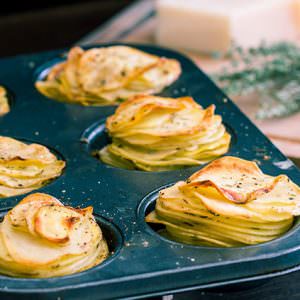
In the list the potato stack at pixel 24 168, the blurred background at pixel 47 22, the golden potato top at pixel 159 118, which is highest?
the golden potato top at pixel 159 118

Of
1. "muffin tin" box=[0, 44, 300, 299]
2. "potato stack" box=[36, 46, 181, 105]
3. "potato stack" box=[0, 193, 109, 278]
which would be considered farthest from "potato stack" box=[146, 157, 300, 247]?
"potato stack" box=[36, 46, 181, 105]

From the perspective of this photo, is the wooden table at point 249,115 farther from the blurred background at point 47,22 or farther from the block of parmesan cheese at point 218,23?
the blurred background at point 47,22

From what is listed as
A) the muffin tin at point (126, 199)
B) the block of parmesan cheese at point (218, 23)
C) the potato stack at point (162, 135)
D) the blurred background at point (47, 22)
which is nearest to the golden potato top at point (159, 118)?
the potato stack at point (162, 135)

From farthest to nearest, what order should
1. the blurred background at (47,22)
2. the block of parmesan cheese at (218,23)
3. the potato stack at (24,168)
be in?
the blurred background at (47,22) < the block of parmesan cheese at (218,23) < the potato stack at (24,168)

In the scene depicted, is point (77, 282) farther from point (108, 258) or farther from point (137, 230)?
point (137, 230)

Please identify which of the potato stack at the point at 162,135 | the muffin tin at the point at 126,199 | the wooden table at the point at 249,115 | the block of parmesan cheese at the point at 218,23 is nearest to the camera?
the muffin tin at the point at 126,199

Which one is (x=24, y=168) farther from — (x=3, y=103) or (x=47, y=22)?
(x=47, y=22)
